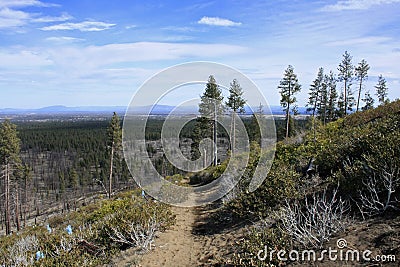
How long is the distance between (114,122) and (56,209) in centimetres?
4374

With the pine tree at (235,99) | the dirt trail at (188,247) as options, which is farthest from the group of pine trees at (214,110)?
the dirt trail at (188,247)

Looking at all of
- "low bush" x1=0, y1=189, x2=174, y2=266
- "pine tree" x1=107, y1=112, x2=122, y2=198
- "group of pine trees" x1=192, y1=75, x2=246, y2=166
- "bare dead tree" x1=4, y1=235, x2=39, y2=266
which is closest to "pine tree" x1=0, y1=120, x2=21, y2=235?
"pine tree" x1=107, y1=112, x2=122, y2=198

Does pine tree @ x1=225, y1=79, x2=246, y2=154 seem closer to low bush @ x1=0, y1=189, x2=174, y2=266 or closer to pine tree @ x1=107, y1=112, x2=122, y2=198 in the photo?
pine tree @ x1=107, y1=112, x2=122, y2=198

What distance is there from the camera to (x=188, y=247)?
8.92m

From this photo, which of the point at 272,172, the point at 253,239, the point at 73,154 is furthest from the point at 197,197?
the point at 73,154

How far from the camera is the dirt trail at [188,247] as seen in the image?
25.8 ft

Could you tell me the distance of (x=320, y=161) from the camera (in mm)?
10539

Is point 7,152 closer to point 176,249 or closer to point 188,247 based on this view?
point 176,249

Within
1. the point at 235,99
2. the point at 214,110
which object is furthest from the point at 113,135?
the point at 235,99

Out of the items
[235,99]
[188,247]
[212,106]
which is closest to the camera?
[188,247]

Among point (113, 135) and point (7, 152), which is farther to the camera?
point (113, 135)

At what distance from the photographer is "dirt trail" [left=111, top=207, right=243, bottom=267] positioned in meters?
7.86

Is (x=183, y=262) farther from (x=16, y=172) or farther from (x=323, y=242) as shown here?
(x=16, y=172)

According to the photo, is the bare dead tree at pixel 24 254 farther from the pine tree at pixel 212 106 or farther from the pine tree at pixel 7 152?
the pine tree at pixel 7 152
